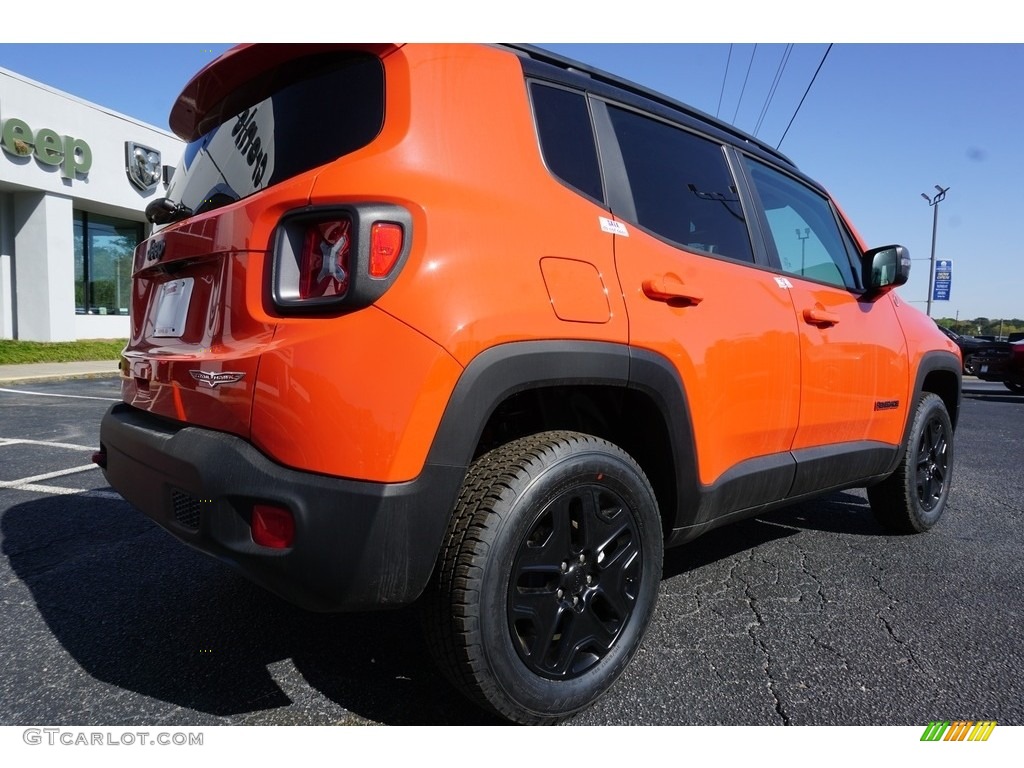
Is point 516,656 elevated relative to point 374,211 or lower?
lower

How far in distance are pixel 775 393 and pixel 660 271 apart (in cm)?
74

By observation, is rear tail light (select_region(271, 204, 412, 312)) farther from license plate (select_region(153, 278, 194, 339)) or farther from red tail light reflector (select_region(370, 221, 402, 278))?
license plate (select_region(153, 278, 194, 339))

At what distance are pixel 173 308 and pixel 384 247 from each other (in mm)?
848

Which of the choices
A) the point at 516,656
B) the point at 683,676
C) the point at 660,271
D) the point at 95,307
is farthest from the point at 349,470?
the point at 95,307

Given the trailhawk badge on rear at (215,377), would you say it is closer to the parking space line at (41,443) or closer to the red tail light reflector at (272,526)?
the red tail light reflector at (272,526)

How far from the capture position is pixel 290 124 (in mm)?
1848

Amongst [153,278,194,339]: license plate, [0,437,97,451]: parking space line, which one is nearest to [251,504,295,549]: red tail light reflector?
[153,278,194,339]: license plate

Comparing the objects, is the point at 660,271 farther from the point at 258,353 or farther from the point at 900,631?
the point at 900,631

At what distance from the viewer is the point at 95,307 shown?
17297mm

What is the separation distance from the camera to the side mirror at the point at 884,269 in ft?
10.5

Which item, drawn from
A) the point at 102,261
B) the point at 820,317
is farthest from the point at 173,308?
the point at 102,261

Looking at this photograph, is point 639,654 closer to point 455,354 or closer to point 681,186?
point 455,354

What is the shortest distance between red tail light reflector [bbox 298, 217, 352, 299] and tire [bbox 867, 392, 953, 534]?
310cm

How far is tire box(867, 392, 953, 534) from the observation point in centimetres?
354
